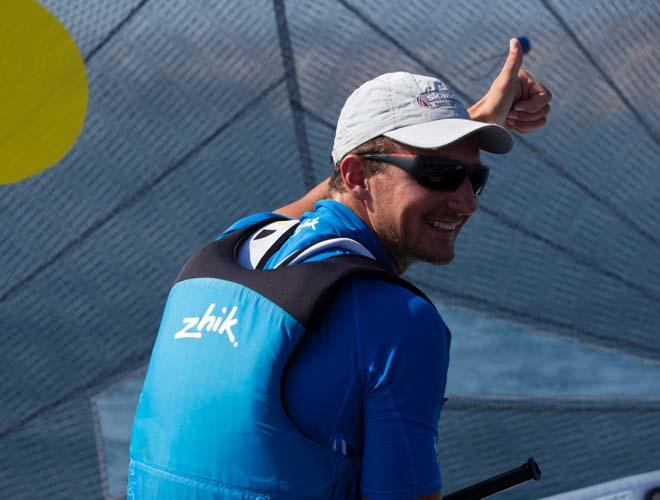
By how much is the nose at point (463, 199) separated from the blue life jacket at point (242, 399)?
12cm

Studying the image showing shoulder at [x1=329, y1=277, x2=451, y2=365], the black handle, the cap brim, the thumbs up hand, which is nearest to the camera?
shoulder at [x1=329, y1=277, x2=451, y2=365]

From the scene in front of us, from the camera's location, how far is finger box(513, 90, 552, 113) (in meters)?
1.19

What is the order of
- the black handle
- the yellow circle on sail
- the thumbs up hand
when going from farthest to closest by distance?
the yellow circle on sail → the thumbs up hand → the black handle

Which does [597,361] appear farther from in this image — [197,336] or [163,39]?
[197,336]

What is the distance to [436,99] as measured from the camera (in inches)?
33.4

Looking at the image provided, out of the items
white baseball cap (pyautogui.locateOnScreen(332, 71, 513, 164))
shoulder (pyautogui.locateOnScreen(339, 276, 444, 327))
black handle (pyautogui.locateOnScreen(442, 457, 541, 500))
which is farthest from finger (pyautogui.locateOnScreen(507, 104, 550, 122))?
shoulder (pyautogui.locateOnScreen(339, 276, 444, 327))

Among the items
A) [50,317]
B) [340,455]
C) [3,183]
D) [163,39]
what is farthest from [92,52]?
[340,455]

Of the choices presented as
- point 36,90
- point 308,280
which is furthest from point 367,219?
point 36,90

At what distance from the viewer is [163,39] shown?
250 cm

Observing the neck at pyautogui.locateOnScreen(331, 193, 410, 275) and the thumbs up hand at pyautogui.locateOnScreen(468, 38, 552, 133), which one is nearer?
the neck at pyautogui.locateOnScreen(331, 193, 410, 275)

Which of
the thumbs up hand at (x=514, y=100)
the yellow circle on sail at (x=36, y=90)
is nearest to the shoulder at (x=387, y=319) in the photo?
the thumbs up hand at (x=514, y=100)

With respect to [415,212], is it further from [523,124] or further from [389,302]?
[523,124]

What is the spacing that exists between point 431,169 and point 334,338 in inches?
7.7

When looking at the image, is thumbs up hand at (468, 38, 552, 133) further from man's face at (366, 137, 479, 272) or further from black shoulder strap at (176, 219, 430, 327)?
black shoulder strap at (176, 219, 430, 327)
